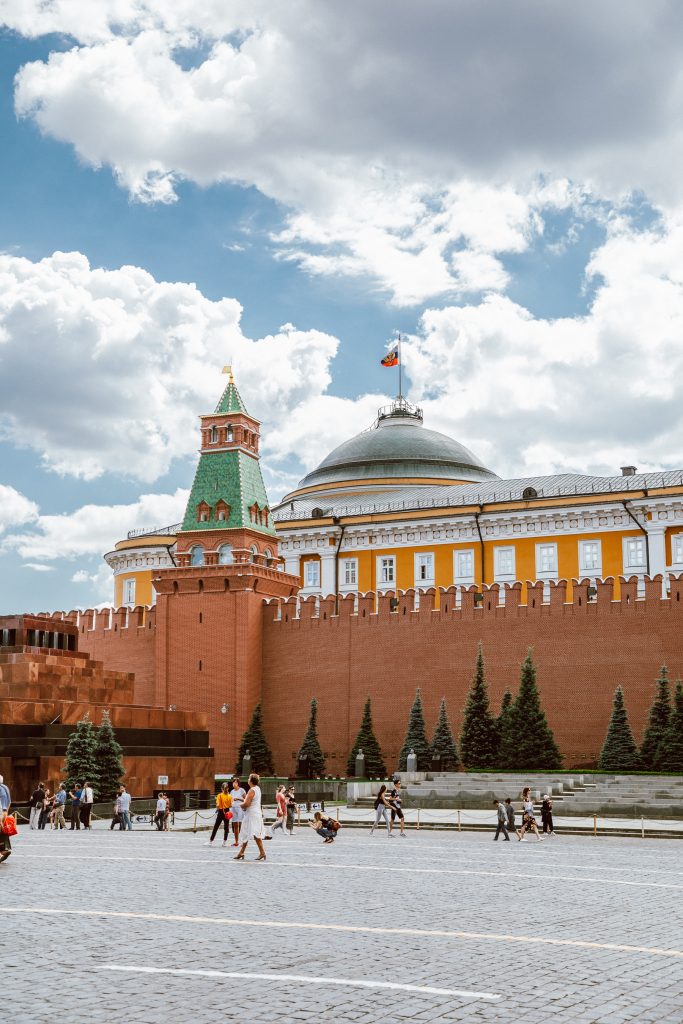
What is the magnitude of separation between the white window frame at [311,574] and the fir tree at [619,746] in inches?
Answer: 709

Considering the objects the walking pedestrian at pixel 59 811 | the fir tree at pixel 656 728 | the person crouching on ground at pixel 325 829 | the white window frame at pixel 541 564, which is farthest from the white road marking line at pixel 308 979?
the white window frame at pixel 541 564

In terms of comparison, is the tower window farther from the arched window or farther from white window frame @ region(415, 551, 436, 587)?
white window frame @ region(415, 551, 436, 587)

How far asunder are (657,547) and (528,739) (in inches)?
507

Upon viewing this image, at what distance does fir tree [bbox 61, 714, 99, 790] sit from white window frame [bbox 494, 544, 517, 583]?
20.1 m

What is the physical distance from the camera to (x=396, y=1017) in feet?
20.6

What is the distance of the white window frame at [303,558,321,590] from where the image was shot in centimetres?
4759

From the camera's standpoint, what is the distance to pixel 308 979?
714 centimetres

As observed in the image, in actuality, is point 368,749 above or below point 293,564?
below

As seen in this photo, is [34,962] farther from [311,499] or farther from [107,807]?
[311,499]

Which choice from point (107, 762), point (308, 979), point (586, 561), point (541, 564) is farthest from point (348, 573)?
point (308, 979)

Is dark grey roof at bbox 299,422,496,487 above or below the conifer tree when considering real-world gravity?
above

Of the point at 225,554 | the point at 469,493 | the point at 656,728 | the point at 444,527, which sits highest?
the point at 469,493

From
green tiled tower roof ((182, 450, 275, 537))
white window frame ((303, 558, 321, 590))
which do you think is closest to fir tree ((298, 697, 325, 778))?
green tiled tower roof ((182, 450, 275, 537))

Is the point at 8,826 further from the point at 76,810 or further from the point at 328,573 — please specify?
the point at 328,573
